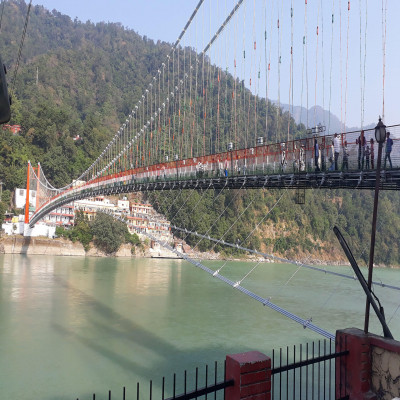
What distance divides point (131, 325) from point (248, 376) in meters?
11.3

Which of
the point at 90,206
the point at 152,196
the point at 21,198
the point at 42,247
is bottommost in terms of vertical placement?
the point at 42,247

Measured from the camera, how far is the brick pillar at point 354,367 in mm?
4441

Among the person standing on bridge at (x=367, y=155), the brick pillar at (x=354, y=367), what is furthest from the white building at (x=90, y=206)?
the brick pillar at (x=354, y=367)

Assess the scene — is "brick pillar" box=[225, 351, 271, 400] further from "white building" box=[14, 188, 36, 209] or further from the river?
"white building" box=[14, 188, 36, 209]

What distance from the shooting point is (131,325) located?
47.0 ft

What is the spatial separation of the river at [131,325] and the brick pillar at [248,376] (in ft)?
18.9

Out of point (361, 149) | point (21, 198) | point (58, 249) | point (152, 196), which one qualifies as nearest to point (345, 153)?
point (361, 149)

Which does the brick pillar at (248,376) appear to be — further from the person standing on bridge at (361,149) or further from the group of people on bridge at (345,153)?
the person standing on bridge at (361,149)

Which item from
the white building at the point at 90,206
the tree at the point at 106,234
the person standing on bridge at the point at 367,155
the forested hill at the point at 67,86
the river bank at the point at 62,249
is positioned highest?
the forested hill at the point at 67,86

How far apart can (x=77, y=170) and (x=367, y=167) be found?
50.5m

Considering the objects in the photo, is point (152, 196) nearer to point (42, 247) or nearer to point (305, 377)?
point (42, 247)

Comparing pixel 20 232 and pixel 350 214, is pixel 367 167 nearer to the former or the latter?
pixel 350 214

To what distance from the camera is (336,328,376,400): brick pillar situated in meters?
4.44

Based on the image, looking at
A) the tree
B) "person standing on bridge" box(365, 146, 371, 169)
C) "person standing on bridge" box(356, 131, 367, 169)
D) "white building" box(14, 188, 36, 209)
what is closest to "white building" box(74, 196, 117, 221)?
the tree
